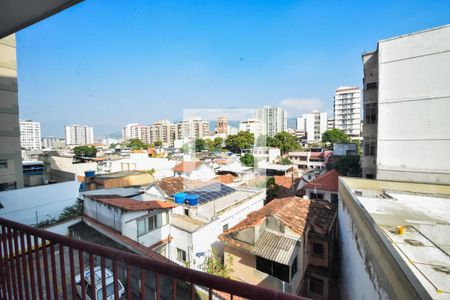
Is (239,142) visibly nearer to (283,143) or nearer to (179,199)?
(283,143)

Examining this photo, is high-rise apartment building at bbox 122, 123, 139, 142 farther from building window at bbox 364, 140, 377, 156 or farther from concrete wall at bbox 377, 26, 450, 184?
concrete wall at bbox 377, 26, 450, 184

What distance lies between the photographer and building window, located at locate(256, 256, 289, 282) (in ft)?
14.7

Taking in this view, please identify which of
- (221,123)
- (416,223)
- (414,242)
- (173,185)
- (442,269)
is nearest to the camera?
(442,269)

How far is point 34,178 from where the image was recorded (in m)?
13.2

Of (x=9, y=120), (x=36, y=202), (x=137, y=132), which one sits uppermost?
(x=137, y=132)

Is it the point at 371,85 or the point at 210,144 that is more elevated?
the point at 371,85

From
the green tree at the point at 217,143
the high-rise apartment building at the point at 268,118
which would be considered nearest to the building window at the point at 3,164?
the high-rise apartment building at the point at 268,118

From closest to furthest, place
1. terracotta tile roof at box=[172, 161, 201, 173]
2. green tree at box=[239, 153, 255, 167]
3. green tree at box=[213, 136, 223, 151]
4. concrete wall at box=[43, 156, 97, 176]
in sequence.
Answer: terracotta tile roof at box=[172, 161, 201, 173] → concrete wall at box=[43, 156, 97, 176] → green tree at box=[239, 153, 255, 167] → green tree at box=[213, 136, 223, 151]

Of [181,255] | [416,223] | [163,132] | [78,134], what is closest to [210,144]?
[181,255]

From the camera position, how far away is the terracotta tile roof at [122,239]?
4.43m

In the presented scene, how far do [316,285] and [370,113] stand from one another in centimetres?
628

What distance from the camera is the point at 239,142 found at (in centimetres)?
2912

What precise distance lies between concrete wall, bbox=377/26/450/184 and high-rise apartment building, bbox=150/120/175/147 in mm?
50468

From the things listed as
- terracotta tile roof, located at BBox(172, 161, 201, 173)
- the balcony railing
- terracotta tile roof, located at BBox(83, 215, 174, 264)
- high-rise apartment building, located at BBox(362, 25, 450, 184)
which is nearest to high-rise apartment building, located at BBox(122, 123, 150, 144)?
terracotta tile roof, located at BBox(172, 161, 201, 173)
